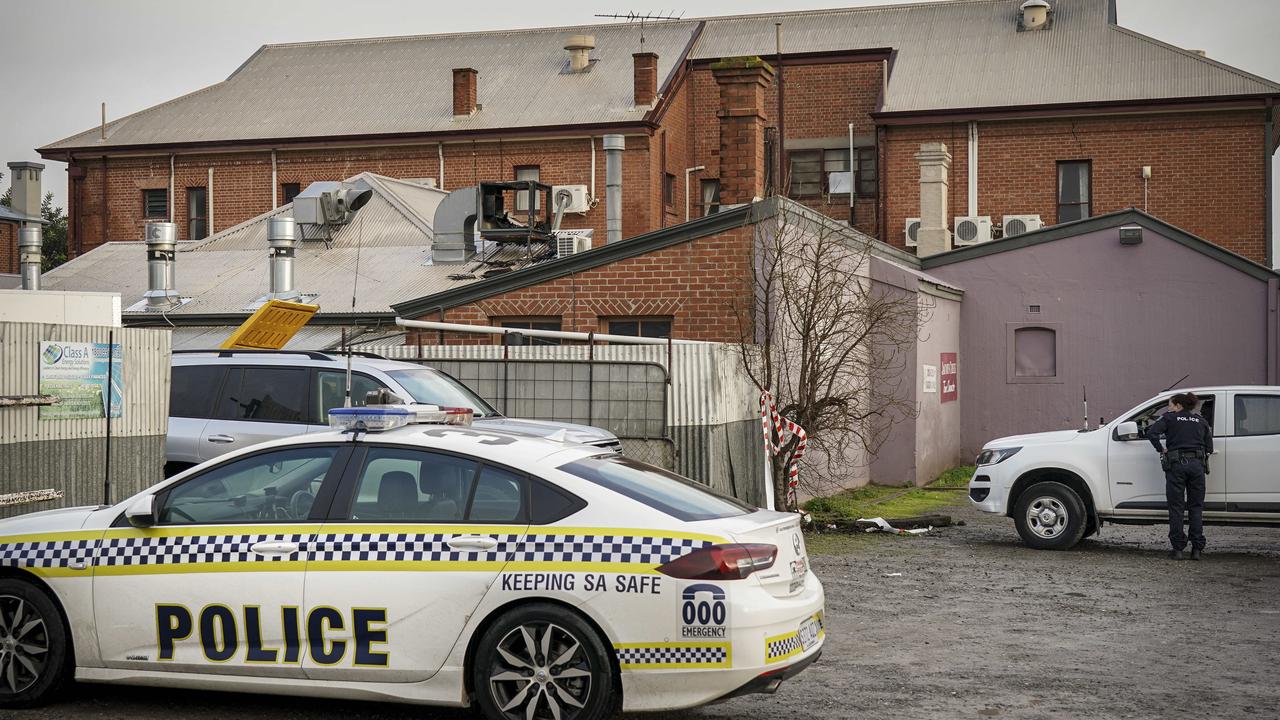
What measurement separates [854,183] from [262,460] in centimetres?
3153

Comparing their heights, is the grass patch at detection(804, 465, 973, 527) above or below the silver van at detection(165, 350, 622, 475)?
below

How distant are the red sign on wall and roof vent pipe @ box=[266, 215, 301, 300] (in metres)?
10.7

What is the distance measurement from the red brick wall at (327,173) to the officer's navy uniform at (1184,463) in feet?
78.2

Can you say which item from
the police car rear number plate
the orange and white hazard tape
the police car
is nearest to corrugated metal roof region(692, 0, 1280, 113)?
the orange and white hazard tape

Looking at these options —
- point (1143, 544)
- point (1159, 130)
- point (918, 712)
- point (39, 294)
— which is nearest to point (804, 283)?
point (1143, 544)

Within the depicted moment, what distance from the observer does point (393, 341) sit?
20.1 m

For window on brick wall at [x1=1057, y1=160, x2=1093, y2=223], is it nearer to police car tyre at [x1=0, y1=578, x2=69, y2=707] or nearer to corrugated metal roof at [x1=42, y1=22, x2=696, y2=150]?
corrugated metal roof at [x1=42, y1=22, x2=696, y2=150]

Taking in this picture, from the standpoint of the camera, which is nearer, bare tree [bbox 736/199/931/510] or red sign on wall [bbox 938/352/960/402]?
bare tree [bbox 736/199/931/510]

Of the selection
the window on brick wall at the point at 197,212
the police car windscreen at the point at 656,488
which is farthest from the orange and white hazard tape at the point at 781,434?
the window on brick wall at the point at 197,212

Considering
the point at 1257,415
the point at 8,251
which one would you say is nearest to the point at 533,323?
the point at 1257,415

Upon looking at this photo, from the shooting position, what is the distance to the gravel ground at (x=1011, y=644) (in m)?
7.37

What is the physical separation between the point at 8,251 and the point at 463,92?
16.8m

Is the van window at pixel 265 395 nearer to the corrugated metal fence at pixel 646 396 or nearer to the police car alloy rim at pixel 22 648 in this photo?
the corrugated metal fence at pixel 646 396

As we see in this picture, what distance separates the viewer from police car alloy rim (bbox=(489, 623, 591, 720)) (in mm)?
6473
